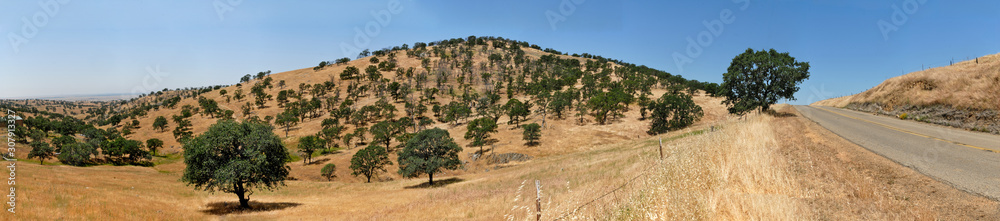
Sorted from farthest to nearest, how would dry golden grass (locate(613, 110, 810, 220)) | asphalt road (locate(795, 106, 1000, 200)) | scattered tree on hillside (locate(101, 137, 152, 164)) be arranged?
scattered tree on hillside (locate(101, 137, 152, 164))
asphalt road (locate(795, 106, 1000, 200))
dry golden grass (locate(613, 110, 810, 220))

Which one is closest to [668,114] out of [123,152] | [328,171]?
[328,171]

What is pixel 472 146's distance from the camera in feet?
277

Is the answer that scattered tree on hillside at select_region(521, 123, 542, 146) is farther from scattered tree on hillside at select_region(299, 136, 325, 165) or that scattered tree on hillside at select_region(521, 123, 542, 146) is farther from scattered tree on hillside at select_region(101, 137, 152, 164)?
scattered tree on hillside at select_region(101, 137, 152, 164)

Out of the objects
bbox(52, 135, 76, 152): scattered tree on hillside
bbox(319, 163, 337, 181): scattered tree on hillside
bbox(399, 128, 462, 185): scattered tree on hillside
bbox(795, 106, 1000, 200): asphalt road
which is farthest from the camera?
bbox(52, 135, 76, 152): scattered tree on hillside

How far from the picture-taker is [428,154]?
1800 inches

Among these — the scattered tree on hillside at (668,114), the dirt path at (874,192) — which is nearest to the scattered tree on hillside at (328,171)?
the scattered tree on hillside at (668,114)

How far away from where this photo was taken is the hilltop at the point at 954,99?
64.6ft

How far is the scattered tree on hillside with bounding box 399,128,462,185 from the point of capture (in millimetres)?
44062

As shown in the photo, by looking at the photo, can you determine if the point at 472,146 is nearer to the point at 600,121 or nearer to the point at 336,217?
the point at 600,121

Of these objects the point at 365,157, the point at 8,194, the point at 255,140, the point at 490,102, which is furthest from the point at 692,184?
the point at 490,102

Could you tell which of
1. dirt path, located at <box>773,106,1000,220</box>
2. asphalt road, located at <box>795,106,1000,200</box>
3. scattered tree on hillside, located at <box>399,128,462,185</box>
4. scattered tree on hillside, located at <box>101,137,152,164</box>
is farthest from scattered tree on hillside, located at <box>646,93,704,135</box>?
scattered tree on hillside, located at <box>101,137,152,164</box>

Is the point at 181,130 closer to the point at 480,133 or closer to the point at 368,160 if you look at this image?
the point at 368,160

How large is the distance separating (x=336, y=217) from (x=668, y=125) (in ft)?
236

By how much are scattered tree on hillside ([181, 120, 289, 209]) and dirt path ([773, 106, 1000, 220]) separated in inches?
1228
